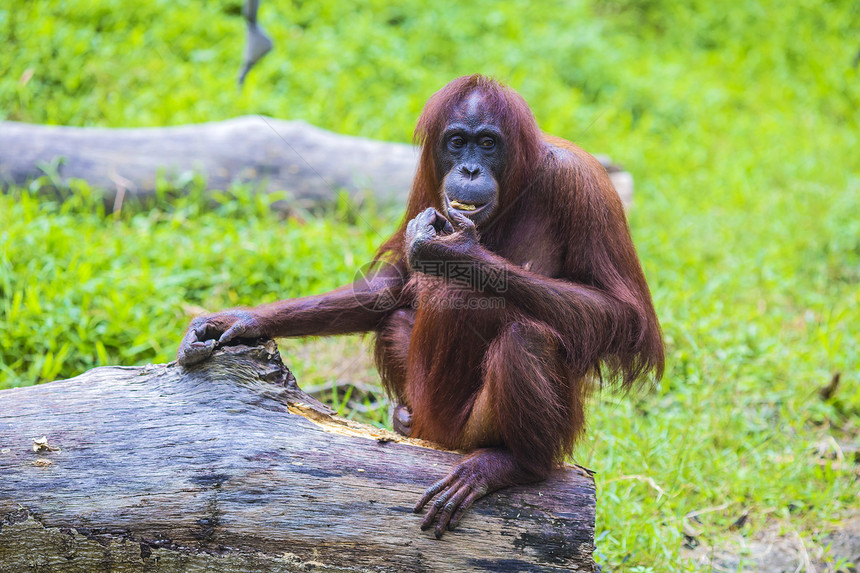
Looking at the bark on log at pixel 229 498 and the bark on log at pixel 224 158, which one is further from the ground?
the bark on log at pixel 224 158

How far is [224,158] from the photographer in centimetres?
577

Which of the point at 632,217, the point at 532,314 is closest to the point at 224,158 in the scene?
the point at 632,217

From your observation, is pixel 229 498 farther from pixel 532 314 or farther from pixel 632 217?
pixel 632 217

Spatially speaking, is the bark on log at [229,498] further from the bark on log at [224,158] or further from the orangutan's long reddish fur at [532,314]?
the bark on log at [224,158]

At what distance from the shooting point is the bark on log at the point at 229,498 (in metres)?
2.49

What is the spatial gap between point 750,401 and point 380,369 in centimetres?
222

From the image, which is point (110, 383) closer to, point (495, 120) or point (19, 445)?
point (19, 445)

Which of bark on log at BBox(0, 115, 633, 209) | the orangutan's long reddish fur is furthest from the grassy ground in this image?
the orangutan's long reddish fur

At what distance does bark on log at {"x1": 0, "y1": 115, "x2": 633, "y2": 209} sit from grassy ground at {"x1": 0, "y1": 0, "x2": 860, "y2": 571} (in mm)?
211

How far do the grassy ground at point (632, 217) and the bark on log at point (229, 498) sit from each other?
81 cm

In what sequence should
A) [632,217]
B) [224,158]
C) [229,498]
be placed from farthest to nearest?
[632,217]
[224,158]
[229,498]

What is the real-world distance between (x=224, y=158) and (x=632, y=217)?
3238mm

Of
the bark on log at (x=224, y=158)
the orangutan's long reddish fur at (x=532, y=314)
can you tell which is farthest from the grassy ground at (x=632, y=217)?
the orangutan's long reddish fur at (x=532, y=314)

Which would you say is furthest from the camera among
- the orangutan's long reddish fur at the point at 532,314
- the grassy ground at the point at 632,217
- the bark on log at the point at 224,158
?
the bark on log at the point at 224,158
